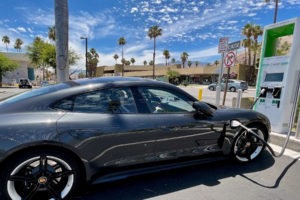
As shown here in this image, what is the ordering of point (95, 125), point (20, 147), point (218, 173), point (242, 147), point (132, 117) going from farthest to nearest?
1. point (242, 147)
2. point (218, 173)
3. point (132, 117)
4. point (95, 125)
5. point (20, 147)

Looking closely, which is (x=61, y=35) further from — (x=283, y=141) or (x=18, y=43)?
(x=18, y=43)

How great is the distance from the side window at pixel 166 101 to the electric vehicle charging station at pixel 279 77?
2172mm

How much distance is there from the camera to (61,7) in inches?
176

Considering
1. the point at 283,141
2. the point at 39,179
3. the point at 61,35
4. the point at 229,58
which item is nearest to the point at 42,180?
the point at 39,179

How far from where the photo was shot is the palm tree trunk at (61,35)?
176 inches

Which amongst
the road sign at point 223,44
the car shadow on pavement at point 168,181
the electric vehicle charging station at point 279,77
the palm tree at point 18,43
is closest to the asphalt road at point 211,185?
the car shadow on pavement at point 168,181

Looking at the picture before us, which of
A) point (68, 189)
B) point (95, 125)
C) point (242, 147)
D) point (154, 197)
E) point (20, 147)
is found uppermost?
point (95, 125)

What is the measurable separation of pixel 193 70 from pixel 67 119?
44554 millimetres

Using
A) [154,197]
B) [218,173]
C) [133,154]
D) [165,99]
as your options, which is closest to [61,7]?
[165,99]

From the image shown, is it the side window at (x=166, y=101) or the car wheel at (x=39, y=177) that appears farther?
the side window at (x=166, y=101)

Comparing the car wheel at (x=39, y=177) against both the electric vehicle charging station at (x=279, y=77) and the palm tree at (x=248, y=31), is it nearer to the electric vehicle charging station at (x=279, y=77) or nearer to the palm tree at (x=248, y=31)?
the electric vehicle charging station at (x=279, y=77)

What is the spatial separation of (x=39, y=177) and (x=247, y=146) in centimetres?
300

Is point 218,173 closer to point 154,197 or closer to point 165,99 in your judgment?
point 154,197

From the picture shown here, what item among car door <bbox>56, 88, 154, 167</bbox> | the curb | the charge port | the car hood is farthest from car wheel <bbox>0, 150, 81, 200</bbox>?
the charge port
